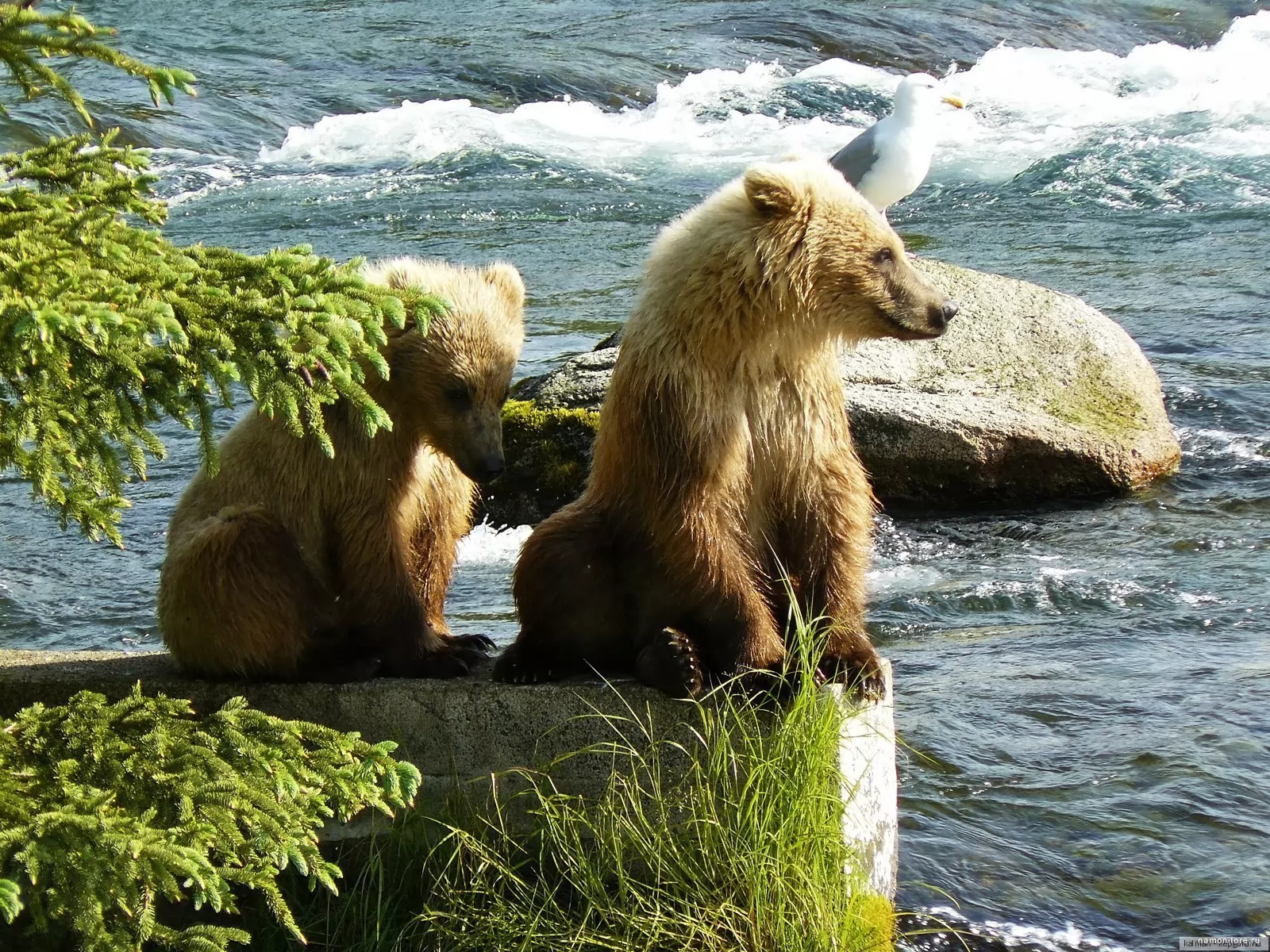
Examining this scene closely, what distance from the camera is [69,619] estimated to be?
687 centimetres

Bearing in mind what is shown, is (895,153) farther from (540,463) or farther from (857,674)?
(857,674)

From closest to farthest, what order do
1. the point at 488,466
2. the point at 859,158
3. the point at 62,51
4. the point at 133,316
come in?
the point at 133,316
the point at 62,51
the point at 488,466
the point at 859,158

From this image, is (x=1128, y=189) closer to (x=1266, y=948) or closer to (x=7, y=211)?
(x=1266, y=948)

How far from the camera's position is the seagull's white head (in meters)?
11.2

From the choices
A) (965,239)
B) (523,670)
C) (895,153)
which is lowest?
(523,670)

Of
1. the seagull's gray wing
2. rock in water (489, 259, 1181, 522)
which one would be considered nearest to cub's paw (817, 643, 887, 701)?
rock in water (489, 259, 1181, 522)

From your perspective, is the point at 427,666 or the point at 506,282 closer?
the point at 427,666

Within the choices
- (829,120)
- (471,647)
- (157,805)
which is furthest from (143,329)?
A: (829,120)

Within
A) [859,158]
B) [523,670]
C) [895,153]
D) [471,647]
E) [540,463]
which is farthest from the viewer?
[859,158]

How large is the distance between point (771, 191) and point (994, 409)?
3879 mm

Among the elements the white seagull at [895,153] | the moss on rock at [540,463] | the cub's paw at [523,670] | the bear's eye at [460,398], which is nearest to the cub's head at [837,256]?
the bear's eye at [460,398]

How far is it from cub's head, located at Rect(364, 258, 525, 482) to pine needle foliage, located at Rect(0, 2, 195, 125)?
1.38m

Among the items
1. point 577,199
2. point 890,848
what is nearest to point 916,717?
point 890,848

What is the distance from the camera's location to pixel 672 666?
13.5 ft
